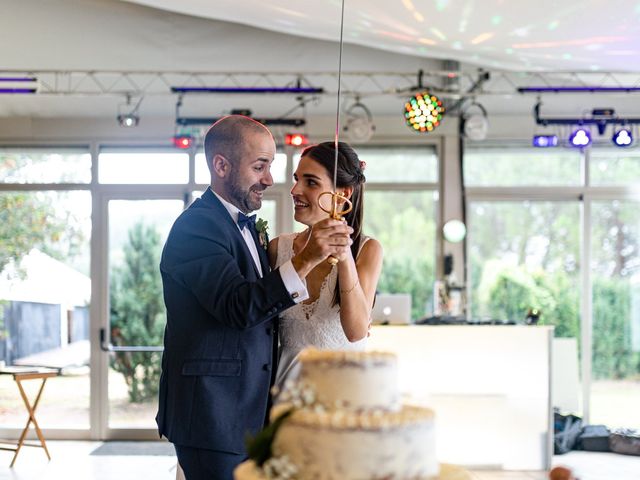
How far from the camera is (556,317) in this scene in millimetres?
9812

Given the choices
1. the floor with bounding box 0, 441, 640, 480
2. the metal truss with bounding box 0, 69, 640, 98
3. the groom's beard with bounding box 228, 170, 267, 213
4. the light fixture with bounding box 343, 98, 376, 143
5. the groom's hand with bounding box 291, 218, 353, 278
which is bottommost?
the floor with bounding box 0, 441, 640, 480

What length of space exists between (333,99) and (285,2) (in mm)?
2694

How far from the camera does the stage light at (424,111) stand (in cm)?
831

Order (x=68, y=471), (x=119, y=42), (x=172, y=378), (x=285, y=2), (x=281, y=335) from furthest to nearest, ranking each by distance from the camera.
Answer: (x=119, y=42)
(x=68, y=471)
(x=285, y=2)
(x=281, y=335)
(x=172, y=378)

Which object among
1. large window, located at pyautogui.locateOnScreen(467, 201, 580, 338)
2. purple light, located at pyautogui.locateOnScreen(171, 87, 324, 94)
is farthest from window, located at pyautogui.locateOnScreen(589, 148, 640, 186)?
purple light, located at pyautogui.locateOnScreen(171, 87, 324, 94)

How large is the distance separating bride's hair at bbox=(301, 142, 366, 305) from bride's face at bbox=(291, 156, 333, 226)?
0.08 feet

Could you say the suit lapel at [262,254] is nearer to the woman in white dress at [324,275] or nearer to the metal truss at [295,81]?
the woman in white dress at [324,275]

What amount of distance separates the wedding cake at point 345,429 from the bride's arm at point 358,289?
87 cm

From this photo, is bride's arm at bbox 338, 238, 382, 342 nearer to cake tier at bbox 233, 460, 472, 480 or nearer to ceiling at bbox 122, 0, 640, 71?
cake tier at bbox 233, 460, 472, 480

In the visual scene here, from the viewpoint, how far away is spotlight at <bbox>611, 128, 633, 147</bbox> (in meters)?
8.77

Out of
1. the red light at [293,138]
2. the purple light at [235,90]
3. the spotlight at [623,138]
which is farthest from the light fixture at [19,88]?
the spotlight at [623,138]

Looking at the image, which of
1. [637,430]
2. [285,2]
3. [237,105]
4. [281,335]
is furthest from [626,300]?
[281,335]

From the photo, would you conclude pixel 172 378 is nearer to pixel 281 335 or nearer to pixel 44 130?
pixel 281 335

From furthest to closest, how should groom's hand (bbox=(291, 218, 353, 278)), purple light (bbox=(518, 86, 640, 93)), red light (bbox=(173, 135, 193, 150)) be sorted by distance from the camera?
1. red light (bbox=(173, 135, 193, 150))
2. purple light (bbox=(518, 86, 640, 93))
3. groom's hand (bbox=(291, 218, 353, 278))
